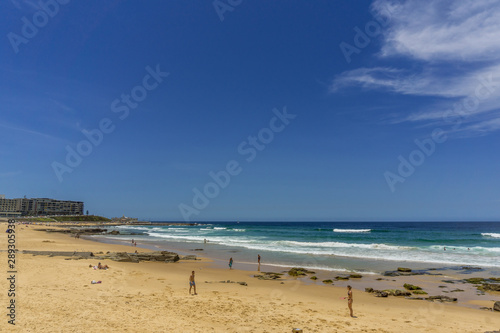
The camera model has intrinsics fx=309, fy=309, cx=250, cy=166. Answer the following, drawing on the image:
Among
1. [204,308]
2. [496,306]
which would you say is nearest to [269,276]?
[204,308]

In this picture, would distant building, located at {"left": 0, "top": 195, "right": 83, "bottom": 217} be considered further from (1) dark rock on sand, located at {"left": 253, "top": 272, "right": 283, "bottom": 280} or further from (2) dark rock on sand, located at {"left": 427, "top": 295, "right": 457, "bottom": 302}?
(2) dark rock on sand, located at {"left": 427, "top": 295, "right": 457, "bottom": 302}

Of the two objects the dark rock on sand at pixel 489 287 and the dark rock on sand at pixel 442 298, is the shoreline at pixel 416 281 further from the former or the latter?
the dark rock on sand at pixel 489 287

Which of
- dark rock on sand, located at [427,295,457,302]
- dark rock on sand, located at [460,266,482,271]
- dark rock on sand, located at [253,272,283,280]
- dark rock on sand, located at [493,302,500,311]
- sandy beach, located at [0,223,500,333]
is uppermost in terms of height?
sandy beach, located at [0,223,500,333]

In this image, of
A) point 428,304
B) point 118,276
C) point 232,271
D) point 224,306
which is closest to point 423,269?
point 428,304

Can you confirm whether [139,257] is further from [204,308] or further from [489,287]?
[489,287]

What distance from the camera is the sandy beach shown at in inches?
424

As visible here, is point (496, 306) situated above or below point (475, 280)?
above

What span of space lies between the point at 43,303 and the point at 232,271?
14.2 m

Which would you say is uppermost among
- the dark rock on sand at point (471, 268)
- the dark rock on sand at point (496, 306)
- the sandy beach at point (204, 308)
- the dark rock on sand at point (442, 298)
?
the sandy beach at point (204, 308)

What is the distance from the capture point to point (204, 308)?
13117 millimetres

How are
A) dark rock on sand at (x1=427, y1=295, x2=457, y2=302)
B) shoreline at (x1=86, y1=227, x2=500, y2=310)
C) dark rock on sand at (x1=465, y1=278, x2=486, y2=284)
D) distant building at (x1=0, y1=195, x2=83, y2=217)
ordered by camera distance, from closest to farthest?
dark rock on sand at (x1=427, y1=295, x2=457, y2=302)
shoreline at (x1=86, y1=227, x2=500, y2=310)
dark rock on sand at (x1=465, y1=278, x2=486, y2=284)
distant building at (x1=0, y1=195, x2=83, y2=217)

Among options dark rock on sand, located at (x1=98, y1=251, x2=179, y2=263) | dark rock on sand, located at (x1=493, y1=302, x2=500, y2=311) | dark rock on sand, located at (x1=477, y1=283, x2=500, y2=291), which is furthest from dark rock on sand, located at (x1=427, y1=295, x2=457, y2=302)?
dark rock on sand, located at (x1=98, y1=251, x2=179, y2=263)

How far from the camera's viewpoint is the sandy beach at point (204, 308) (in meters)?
10.8

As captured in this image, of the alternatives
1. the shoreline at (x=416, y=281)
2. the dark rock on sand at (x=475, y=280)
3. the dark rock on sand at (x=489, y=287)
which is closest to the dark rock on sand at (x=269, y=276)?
the shoreline at (x=416, y=281)
